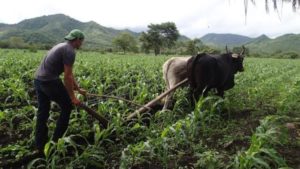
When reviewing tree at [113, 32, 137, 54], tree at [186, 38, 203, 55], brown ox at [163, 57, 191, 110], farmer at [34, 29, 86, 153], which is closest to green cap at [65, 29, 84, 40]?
farmer at [34, 29, 86, 153]

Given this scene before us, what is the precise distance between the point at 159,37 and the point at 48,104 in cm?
6163

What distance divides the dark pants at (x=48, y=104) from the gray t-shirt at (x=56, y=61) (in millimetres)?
96

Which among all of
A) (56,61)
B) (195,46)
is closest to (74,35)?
(56,61)

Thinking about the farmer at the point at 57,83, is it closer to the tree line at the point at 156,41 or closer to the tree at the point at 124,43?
the tree line at the point at 156,41

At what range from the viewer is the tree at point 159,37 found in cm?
6469

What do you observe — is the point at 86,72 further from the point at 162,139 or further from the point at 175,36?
the point at 175,36

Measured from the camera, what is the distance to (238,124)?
23.0 ft

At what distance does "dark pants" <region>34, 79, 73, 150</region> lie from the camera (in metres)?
5.32

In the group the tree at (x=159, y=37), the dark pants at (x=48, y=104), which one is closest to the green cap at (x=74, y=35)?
the dark pants at (x=48, y=104)

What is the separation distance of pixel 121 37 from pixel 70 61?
70.1m

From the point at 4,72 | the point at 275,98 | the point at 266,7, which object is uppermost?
the point at 266,7

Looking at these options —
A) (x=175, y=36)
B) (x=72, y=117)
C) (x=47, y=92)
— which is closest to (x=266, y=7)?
(x=47, y=92)

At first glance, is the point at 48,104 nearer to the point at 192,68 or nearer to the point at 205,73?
the point at 192,68

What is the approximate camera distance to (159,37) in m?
66.5
